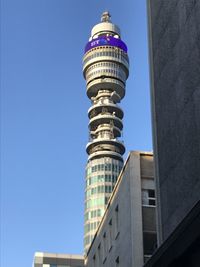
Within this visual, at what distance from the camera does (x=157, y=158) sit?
1105 inches

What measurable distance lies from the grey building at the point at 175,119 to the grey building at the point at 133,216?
12833mm

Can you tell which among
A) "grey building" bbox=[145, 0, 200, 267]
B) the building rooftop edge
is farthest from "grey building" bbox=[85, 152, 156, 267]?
the building rooftop edge

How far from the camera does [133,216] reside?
40594mm

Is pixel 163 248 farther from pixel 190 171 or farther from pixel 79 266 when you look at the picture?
pixel 79 266

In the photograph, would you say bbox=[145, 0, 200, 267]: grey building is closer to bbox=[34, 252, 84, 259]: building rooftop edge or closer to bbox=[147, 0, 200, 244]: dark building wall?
bbox=[147, 0, 200, 244]: dark building wall

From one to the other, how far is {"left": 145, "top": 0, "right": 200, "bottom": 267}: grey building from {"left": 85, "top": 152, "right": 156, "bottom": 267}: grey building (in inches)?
505

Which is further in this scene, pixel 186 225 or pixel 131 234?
pixel 131 234

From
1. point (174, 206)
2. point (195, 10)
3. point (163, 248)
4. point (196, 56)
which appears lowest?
point (163, 248)

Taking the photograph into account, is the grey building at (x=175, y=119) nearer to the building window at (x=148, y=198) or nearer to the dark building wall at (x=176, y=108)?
the dark building wall at (x=176, y=108)

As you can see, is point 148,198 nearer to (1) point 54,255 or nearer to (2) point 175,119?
(2) point 175,119

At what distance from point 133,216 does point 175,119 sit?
52.9ft

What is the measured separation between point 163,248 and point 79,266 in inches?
3991

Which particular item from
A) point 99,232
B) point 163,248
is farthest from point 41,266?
point 163,248

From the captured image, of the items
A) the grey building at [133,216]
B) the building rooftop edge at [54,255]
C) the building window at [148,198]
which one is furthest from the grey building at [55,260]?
the building window at [148,198]
